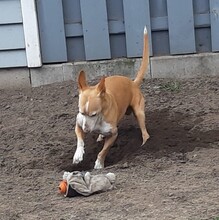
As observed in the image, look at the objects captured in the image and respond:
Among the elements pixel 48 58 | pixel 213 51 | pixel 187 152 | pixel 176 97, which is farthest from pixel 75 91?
pixel 187 152

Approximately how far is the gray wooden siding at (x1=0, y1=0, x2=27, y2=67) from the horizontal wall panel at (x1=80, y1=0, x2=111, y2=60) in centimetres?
71

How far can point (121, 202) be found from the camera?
4.63 metres

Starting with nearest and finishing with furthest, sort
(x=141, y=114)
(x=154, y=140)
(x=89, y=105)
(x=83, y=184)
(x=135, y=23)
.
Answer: (x=83, y=184) < (x=89, y=105) < (x=154, y=140) < (x=141, y=114) < (x=135, y=23)

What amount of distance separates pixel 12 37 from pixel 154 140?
2511 mm

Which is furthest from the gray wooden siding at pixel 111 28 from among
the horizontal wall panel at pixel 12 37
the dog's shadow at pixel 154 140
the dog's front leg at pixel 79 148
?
the dog's front leg at pixel 79 148

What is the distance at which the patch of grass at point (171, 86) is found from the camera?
7.52 m

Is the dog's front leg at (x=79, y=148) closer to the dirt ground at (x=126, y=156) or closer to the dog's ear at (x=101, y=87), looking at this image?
the dirt ground at (x=126, y=156)

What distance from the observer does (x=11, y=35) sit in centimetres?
788

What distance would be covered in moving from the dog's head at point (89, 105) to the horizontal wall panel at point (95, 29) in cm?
207

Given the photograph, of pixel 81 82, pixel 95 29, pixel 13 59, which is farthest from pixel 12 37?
pixel 81 82

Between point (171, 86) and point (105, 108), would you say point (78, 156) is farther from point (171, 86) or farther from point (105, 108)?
point (171, 86)


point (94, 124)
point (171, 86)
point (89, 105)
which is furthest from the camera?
point (171, 86)

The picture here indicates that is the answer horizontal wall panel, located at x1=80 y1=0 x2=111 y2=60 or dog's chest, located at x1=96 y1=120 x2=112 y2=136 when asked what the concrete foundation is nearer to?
horizontal wall panel, located at x1=80 y1=0 x2=111 y2=60

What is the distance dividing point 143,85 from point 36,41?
1.27 m
